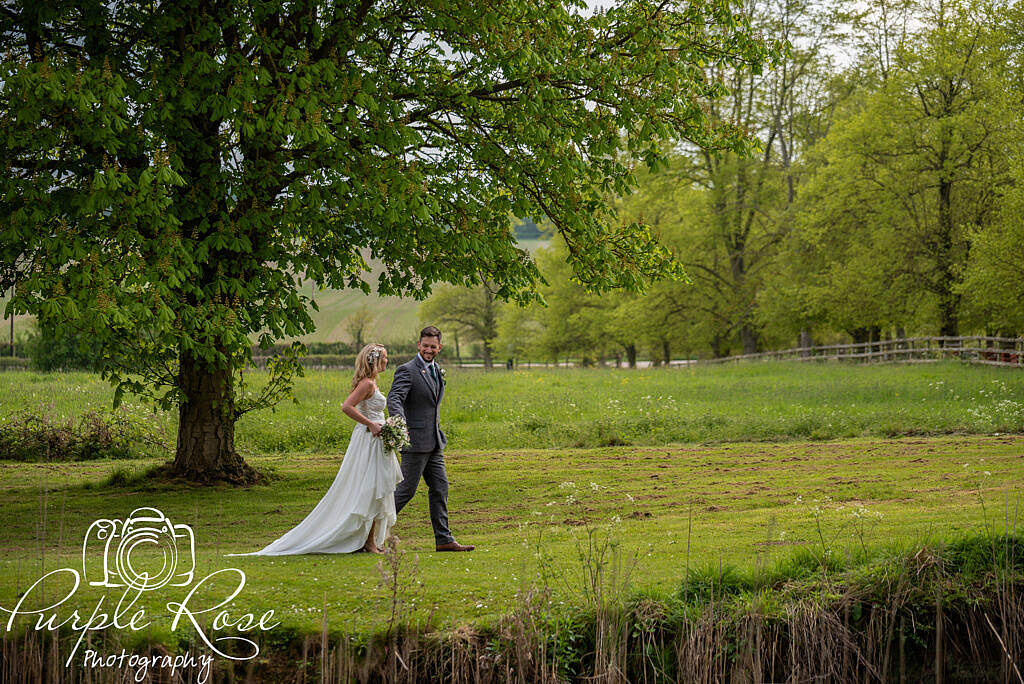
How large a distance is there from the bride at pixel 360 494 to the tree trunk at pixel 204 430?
5695mm

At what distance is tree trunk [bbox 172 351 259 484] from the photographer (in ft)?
51.1

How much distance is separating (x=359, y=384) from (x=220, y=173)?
5.11 m

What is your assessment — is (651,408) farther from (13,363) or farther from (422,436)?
(13,363)

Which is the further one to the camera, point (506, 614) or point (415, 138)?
point (415, 138)

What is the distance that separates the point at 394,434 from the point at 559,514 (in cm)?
381

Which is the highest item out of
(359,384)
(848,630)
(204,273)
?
(204,273)

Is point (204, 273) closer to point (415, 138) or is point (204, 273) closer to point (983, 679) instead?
point (415, 138)

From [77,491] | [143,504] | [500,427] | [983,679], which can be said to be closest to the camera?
[983,679]

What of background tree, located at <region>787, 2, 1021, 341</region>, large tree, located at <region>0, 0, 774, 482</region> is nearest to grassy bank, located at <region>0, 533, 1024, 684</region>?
large tree, located at <region>0, 0, 774, 482</region>

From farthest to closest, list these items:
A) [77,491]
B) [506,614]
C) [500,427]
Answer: [500,427]
[77,491]
[506,614]

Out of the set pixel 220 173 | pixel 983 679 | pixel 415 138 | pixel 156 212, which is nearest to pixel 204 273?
pixel 220 173

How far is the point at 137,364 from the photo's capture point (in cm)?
1464

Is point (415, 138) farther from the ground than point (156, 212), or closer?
farther from the ground

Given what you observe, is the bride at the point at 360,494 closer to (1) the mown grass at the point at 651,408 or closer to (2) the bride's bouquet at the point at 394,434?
(2) the bride's bouquet at the point at 394,434
